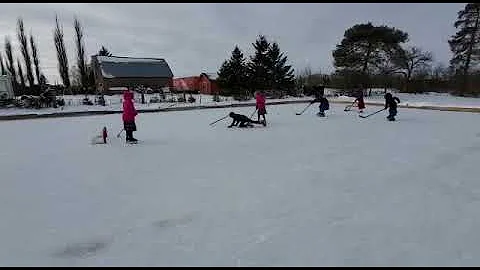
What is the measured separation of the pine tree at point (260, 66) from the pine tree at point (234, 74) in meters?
1.05

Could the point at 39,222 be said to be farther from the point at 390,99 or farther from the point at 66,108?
the point at 66,108

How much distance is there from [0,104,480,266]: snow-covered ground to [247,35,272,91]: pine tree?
1093 inches

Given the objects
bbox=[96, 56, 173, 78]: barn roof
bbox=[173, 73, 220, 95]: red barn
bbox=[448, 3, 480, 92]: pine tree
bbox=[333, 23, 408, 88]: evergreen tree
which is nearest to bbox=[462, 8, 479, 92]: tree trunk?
bbox=[448, 3, 480, 92]: pine tree

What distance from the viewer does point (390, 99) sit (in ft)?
45.4

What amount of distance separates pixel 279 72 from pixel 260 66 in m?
1.91

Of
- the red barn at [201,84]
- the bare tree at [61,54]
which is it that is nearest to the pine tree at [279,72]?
the red barn at [201,84]

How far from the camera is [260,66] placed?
117ft

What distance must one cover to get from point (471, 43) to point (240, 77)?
66.8ft

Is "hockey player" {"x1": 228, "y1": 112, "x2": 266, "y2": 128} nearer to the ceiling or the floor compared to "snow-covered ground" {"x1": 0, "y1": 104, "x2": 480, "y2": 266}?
nearer to the ceiling

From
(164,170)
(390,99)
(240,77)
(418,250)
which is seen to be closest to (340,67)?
(240,77)

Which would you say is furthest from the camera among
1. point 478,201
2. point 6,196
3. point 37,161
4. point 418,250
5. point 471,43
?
point 471,43

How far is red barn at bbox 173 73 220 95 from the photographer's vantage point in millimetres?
41500

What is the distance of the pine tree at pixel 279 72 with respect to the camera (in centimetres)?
3597

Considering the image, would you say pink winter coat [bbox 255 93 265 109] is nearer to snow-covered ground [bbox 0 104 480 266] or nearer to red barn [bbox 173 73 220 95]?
snow-covered ground [bbox 0 104 480 266]
